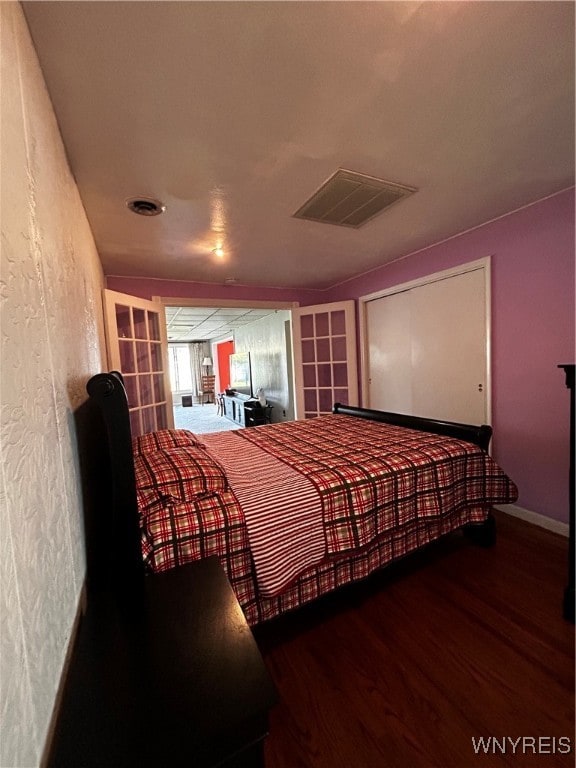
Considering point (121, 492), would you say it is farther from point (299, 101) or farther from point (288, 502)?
point (299, 101)

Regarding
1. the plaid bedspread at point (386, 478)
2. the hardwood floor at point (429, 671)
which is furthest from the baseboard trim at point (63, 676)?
the plaid bedspread at point (386, 478)

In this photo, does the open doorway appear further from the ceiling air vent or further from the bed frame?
the bed frame

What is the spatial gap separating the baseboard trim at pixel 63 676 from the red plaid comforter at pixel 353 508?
239 millimetres

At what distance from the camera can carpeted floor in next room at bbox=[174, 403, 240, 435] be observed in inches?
258

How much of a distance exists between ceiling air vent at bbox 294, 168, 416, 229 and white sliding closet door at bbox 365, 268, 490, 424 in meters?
1.10

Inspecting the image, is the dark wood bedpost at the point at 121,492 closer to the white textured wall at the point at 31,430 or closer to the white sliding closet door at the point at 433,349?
the white textured wall at the point at 31,430

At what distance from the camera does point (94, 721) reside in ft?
1.94

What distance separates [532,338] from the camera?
2258 mm

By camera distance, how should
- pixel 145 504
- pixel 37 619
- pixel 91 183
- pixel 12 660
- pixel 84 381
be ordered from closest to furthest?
1. pixel 12 660
2. pixel 37 619
3. pixel 145 504
4. pixel 84 381
5. pixel 91 183

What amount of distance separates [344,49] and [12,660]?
1.74 metres

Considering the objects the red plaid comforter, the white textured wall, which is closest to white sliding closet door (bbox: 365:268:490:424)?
the red plaid comforter

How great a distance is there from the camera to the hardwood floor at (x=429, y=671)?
1016 mm

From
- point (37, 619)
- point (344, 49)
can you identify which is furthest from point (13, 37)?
point (37, 619)

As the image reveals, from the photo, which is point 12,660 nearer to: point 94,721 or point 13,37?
point 94,721
